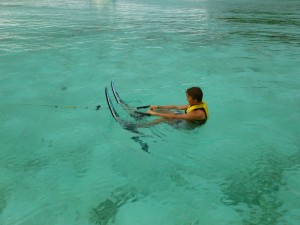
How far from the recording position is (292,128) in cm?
822

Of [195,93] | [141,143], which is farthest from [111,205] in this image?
[195,93]

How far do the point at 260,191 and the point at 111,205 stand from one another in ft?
9.16

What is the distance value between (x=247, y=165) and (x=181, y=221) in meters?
2.29

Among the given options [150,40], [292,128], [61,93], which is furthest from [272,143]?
[150,40]

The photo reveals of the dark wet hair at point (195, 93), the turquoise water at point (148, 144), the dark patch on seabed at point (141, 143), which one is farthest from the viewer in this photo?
the dark patch on seabed at point (141, 143)

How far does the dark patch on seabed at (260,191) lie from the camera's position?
501 centimetres

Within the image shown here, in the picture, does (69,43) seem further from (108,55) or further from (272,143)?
(272,143)

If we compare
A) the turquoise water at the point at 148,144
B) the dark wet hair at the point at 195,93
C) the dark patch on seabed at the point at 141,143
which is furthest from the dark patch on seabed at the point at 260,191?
the dark patch on seabed at the point at 141,143

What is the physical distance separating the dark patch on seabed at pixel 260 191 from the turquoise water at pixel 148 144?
0.06 ft

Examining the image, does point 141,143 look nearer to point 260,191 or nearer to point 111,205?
point 111,205

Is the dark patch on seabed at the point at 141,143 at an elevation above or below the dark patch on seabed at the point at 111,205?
above

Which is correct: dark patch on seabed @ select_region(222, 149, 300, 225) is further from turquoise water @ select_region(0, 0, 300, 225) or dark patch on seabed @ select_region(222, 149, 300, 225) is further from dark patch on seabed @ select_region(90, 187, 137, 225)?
dark patch on seabed @ select_region(90, 187, 137, 225)

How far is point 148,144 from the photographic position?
7.14 metres

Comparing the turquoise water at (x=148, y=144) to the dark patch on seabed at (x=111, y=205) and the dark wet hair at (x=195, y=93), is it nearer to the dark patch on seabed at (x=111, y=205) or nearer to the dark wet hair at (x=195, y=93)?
the dark patch on seabed at (x=111, y=205)
